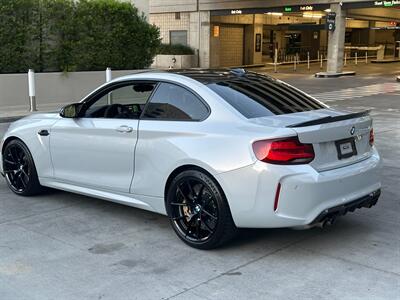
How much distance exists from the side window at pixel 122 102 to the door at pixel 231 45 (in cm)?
3079

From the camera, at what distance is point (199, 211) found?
190 inches

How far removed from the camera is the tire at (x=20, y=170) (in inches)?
252

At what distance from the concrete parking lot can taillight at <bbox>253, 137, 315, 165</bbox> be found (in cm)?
84

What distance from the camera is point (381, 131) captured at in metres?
11.6

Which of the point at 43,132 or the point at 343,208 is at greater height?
the point at 43,132

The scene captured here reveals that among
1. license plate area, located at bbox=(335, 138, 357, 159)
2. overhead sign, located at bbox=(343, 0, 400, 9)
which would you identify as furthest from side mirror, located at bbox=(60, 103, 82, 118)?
overhead sign, located at bbox=(343, 0, 400, 9)

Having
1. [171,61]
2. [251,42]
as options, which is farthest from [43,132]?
[251,42]

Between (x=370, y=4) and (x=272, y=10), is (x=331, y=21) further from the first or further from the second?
(x=272, y=10)

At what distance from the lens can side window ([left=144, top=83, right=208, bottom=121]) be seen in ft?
16.4

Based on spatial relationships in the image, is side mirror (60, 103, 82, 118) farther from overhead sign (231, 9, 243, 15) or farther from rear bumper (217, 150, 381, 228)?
overhead sign (231, 9, 243, 15)

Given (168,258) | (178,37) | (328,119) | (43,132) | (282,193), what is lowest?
(168,258)

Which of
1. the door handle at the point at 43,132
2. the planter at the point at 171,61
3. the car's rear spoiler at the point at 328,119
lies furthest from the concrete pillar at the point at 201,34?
the car's rear spoiler at the point at 328,119

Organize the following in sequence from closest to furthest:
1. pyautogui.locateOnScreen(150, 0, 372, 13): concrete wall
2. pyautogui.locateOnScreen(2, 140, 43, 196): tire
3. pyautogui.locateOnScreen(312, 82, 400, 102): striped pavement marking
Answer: pyautogui.locateOnScreen(2, 140, 43, 196): tire, pyautogui.locateOnScreen(312, 82, 400, 102): striped pavement marking, pyautogui.locateOnScreen(150, 0, 372, 13): concrete wall

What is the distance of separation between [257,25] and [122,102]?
3326cm
